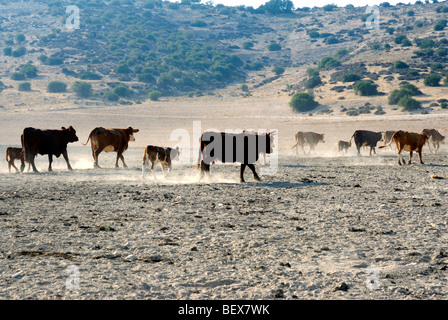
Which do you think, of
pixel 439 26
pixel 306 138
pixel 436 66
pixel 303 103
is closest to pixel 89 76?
pixel 303 103

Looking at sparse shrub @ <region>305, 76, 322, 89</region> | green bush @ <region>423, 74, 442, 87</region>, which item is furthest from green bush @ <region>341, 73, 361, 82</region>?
green bush @ <region>423, 74, 442, 87</region>

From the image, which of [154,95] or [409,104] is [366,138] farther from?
[154,95]

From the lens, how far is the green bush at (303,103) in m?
59.8

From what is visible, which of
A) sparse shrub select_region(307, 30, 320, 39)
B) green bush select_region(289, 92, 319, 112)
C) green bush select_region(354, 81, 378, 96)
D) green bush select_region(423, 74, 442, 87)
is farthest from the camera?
sparse shrub select_region(307, 30, 320, 39)

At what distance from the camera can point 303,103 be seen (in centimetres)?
5975

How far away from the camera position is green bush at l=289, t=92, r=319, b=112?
59750mm

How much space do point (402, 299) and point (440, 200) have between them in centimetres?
738

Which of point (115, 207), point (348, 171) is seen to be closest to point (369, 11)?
point (348, 171)

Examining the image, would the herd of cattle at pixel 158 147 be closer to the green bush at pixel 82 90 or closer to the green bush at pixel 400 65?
the green bush at pixel 82 90

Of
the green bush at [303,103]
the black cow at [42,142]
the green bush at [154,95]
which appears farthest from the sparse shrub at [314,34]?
the black cow at [42,142]

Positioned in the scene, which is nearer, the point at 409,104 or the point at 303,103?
the point at 409,104

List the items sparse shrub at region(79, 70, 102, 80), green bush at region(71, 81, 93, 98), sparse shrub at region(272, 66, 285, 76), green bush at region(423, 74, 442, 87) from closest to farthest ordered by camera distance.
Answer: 1. green bush at region(423, 74, 442, 87)
2. green bush at region(71, 81, 93, 98)
3. sparse shrub at region(79, 70, 102, 80)
4. sparse shrub at region(272, 66, 285, 76)

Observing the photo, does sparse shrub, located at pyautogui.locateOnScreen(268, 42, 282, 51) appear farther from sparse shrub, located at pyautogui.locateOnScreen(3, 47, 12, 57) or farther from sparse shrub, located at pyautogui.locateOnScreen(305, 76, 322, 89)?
sparse shrub, located at pyautogui.locateOnScreen(3, 47, 12, 57)
